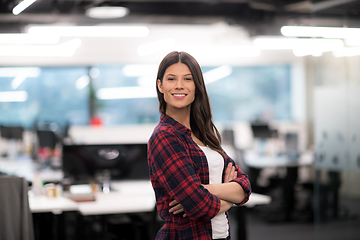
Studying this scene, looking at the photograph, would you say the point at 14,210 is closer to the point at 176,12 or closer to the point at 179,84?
the point at 179,84

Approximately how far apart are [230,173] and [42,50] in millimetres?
7189

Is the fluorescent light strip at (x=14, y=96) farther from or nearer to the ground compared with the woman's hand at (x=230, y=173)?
farther from the ground

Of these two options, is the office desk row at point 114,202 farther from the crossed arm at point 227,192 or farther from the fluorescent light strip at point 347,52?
the fluorescent light strip at point 347,52

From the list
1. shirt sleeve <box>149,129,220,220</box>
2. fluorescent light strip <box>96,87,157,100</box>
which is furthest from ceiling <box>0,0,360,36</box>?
shirt sleeve <box>149,129,220,220</box>

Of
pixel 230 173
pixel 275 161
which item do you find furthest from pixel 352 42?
pixel 230 173

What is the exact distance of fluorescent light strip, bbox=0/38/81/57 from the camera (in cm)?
802

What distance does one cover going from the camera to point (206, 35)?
29.8 feet

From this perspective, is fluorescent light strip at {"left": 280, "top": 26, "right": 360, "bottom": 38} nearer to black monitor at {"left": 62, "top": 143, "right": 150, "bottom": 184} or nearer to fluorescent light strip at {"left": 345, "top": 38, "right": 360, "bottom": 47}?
fluorescent light strip at {"left": 345, "top": 38, "right": 360, "bottom": 47}

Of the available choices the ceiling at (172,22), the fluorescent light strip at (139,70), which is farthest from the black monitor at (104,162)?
the fluorescent light strip at (139,70)

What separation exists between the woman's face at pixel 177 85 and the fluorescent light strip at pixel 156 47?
20.5ft

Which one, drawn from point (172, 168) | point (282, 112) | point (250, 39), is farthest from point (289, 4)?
point (172, 168)

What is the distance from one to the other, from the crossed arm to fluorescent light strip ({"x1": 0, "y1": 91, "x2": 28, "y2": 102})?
25.4 feet

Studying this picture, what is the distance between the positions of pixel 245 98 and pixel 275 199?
3470 mm

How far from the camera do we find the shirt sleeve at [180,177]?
164cm
